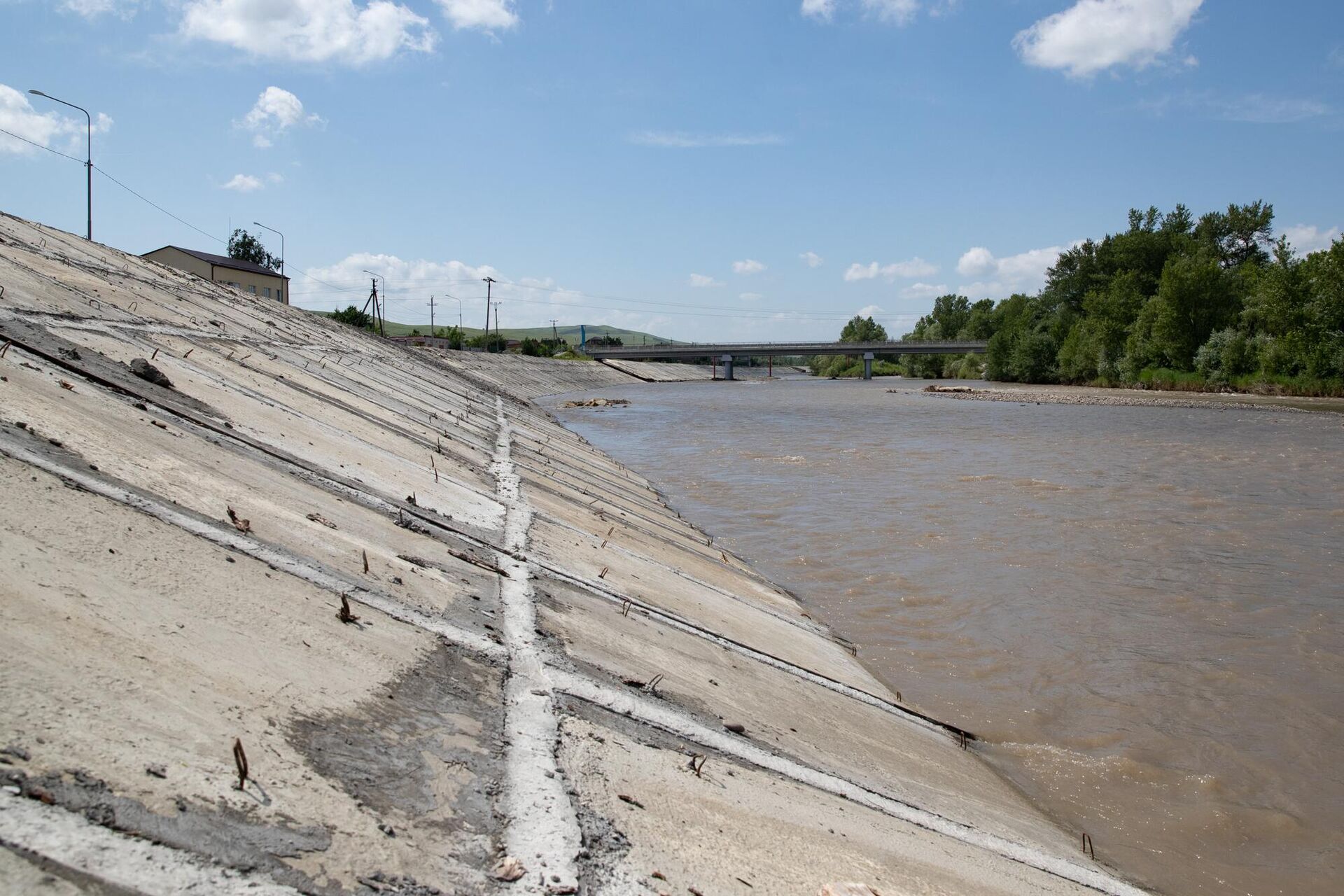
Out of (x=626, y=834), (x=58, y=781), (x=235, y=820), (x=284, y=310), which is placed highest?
(x=284, y=310)

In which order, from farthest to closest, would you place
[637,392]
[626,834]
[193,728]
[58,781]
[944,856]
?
[637,392] < [944,856] < [626,834] < [193,728] < [58,781]

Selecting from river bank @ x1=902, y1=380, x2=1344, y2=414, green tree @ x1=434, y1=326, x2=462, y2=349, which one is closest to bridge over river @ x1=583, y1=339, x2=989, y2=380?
green tree @ x1=434, y1=326, x2=462, y2=349

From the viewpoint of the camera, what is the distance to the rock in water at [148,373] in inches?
270

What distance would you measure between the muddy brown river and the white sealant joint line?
3.19 meters

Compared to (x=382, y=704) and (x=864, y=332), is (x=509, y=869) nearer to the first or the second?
(x=382, y=704)

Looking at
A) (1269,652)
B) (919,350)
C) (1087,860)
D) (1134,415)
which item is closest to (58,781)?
(1087,860)

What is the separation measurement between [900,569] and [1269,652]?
12.2ft

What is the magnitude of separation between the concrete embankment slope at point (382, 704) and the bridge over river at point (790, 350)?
97.3 meters

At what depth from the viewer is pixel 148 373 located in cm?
691

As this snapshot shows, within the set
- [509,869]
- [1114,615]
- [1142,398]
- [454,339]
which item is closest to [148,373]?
[509,869]

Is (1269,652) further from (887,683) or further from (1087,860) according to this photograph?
(1087,860)

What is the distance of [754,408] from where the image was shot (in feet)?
159

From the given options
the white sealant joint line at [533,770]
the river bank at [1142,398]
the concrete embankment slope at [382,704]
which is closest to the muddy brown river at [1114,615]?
the concrete embankment slope at [382,704]

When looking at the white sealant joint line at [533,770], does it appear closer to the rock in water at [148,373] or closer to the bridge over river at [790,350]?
the rock in water at [148,373]
